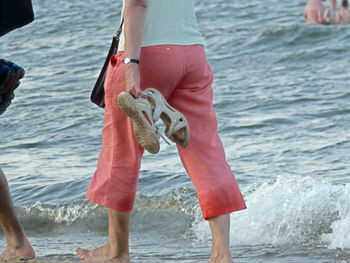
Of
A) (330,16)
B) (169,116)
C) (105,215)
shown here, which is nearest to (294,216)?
(105,215)

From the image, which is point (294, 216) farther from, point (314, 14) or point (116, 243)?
point (314, 14)

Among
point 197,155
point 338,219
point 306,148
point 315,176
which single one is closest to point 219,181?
point 197,155

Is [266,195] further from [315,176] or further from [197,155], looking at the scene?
[197,155]

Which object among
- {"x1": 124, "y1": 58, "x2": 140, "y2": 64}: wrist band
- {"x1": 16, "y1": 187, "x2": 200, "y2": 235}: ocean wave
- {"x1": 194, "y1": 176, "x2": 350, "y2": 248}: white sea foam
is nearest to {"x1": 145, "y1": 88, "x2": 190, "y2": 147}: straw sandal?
{"x1": 124, "y1": 58, "x2": 140, "y2": 64}: wrist band

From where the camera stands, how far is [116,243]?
3.37m

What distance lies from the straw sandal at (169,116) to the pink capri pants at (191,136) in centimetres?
9

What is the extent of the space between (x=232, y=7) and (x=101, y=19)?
9.35 ft

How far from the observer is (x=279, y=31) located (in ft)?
44.8

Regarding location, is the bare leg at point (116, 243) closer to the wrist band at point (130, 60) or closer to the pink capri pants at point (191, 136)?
the pink capri pants at point (191, 136)

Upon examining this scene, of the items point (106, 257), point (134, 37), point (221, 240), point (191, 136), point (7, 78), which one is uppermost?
point (134, 37)

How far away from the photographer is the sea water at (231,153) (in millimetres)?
4578

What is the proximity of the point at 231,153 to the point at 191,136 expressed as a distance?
345 centimetres

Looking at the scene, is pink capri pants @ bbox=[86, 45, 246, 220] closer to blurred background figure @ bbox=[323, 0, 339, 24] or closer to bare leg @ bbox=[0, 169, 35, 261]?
bare leg @ bbox=[0, 169, 35, 261]

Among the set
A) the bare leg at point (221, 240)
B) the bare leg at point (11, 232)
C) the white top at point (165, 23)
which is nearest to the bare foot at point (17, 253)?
the bare leg at point (11, 232)
